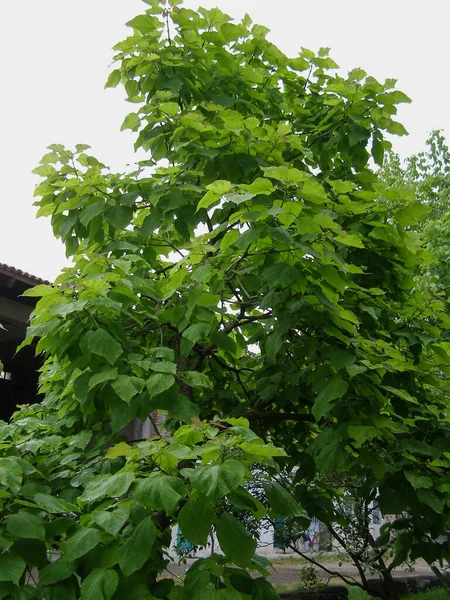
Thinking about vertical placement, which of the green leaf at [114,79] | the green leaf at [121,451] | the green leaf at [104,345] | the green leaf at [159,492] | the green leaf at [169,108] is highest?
the green leaf at [114,79]

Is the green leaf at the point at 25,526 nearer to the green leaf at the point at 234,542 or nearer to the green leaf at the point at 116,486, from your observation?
the green leaf at the point at 116,486

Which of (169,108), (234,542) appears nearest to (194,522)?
(234,542)

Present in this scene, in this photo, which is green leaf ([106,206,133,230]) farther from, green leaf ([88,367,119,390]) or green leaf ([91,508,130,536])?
green leaf ([91,508,130,536])

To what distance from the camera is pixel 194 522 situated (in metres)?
2.14

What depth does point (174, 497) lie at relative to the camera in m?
1.96

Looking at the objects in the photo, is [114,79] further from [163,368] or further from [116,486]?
[116,486]

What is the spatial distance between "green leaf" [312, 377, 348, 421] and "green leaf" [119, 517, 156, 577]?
36.7 inches

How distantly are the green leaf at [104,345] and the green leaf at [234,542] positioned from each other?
0.80 m

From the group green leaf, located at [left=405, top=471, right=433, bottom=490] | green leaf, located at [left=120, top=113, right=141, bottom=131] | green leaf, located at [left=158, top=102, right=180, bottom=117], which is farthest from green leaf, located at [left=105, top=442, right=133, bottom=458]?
green leaf, located at [left=120, top=113, right=141, bottom=131]

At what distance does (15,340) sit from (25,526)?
6.88 meters

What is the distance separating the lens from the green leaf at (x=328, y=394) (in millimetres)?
2754

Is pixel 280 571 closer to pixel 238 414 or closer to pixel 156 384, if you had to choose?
pixel 238 414

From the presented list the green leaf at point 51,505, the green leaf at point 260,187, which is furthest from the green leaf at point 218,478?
the green leaf at point 260,187

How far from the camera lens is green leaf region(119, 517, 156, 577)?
2.12 meters
